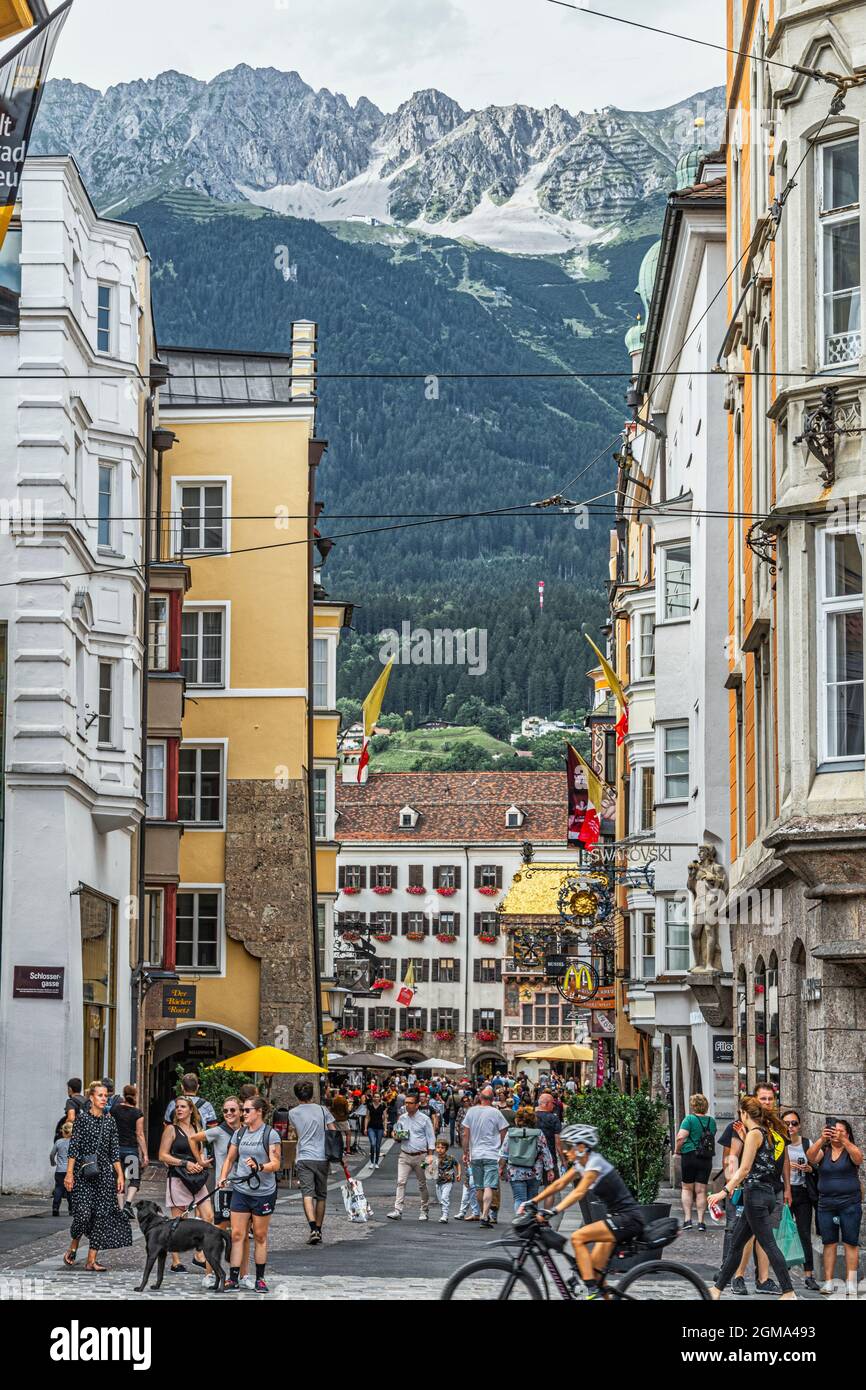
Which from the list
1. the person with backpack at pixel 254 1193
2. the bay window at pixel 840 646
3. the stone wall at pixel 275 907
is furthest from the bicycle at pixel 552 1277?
the stone wall at pixel 275 907

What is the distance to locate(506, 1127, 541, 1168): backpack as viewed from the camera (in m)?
26.2

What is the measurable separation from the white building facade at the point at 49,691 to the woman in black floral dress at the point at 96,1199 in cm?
1262

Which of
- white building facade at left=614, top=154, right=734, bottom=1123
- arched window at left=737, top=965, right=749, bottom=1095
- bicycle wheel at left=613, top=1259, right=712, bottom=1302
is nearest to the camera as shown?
bicycle wheel at left=613, top=1259, right=712, bottom=1302

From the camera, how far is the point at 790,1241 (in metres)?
19.3

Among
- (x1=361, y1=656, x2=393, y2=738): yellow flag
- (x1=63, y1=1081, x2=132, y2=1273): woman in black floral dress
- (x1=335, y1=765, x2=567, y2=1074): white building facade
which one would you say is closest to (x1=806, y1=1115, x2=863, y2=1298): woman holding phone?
(x1=63, y1=1081, x2=132, y2=1273): woman in black floral dress

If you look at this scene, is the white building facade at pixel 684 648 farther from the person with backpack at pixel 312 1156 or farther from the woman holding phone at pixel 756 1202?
the woman holding phone at pixel 756 1202

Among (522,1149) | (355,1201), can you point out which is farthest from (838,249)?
(355,1201)

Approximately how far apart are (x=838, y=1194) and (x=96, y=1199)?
675 cm

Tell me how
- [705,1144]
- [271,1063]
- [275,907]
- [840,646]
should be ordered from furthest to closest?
[275,907]
[271,1063]
[705,1144]
[840,646]

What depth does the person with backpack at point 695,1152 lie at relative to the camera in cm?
2698

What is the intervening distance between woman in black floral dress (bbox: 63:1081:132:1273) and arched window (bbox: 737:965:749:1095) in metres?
11.1

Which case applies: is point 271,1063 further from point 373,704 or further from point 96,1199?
point 373,704

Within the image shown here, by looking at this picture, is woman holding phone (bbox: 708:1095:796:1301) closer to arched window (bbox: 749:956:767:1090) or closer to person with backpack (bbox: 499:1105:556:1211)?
person with backpack (bbox: 499:1105:556:1211)
